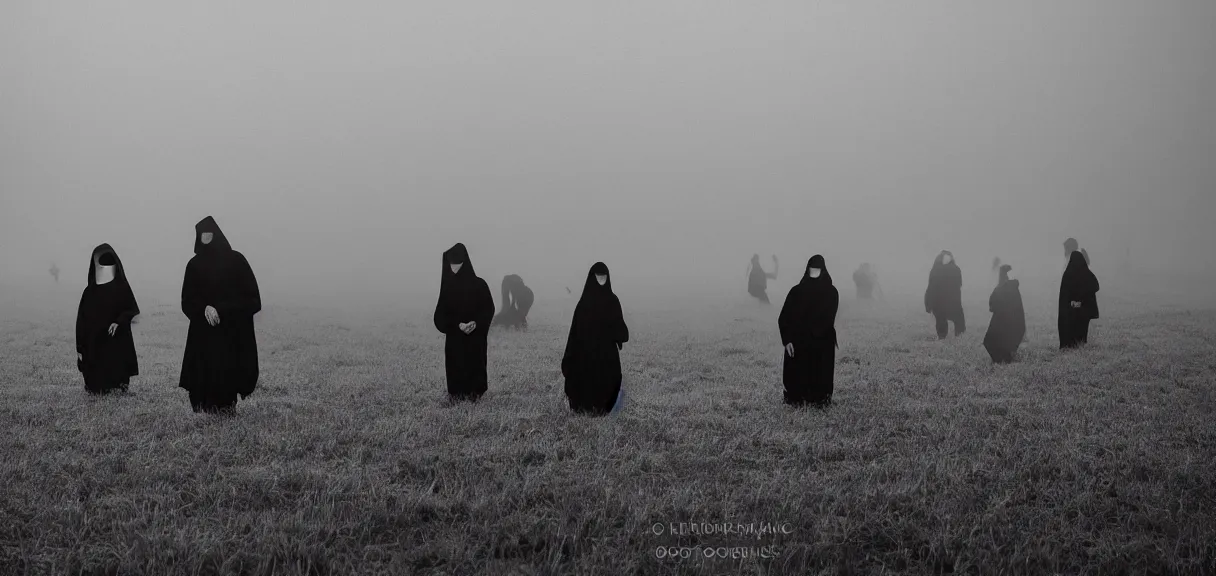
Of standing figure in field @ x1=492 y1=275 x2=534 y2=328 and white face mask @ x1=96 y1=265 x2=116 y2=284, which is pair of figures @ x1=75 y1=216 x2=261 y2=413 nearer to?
white face mask @ x1=96 y1=265 x2=116 y2=284

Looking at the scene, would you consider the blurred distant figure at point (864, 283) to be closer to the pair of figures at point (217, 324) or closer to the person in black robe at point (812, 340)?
the person in black robe at point (812, 340)

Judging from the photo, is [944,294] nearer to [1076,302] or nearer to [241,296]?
[1076,302]

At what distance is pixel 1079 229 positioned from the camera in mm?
90125

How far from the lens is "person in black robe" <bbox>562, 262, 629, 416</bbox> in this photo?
815cm

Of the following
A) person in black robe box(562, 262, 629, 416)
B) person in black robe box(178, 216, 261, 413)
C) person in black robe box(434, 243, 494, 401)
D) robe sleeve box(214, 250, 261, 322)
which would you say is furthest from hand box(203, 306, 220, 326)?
person in black robe box(562, 262, 629, 416)

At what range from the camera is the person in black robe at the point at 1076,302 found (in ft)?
42.9

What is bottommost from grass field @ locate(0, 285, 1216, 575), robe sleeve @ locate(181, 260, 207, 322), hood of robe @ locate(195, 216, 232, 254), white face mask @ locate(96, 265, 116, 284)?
grass field @ locate(0, 285, 1216, 575)

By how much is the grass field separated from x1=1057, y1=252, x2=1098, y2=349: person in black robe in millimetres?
2613

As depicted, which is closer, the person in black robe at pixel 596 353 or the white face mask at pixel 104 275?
the person in black robe at pixel 596 353

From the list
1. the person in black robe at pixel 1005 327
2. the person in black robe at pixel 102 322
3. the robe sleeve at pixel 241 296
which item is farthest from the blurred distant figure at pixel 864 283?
the person in black robe at pixel 102 322

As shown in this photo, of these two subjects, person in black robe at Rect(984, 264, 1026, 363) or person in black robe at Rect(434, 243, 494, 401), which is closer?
person in black robe at Rect(434, 243, 494, 401)

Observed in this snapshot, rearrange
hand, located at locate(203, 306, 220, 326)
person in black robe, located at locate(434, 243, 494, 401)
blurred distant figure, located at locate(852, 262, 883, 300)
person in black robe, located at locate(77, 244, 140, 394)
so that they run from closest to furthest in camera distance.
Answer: hand, located at locate(203, 306, 220, 326)
person in black robe, located at locate(77, 244, 140, 394)
person in black robe, located at locate(434, 243, 494, 401)
blurred distant figure, located at locate(852, 262, 883, 300)

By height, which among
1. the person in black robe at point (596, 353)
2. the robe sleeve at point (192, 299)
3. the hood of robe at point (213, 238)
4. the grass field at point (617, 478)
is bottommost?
the grass field at point (617, 478)

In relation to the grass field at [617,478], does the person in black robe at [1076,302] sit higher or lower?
higher
